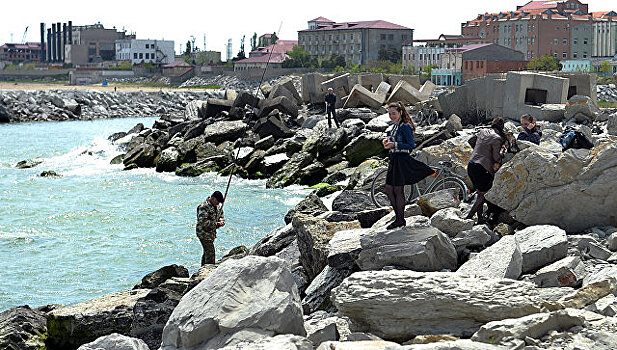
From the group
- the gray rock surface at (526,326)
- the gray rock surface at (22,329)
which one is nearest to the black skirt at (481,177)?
the gray rock surface at (526,326)

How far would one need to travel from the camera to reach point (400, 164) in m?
7.71

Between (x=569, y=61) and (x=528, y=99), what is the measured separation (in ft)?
206

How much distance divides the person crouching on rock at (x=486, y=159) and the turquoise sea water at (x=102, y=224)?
18.2 ft

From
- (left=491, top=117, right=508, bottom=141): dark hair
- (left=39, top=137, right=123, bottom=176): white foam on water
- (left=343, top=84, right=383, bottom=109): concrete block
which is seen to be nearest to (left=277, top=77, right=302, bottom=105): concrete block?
(left=343, top=84, right=383, bottom=109): concrete block

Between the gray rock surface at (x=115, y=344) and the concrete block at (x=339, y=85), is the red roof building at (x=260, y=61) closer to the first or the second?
the concrete block at (x=339, y=85)

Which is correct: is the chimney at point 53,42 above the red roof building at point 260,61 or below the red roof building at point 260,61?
above

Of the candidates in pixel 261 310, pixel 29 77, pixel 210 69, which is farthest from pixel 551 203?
pixel 29 77

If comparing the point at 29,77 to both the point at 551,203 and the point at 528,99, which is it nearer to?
the point at 528,99

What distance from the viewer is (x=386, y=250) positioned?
282 inches

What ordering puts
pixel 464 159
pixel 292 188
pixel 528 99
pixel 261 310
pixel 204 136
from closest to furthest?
pixel 261 310 < pixel 464 159 < pixel 292 188 < pixel 528 99 < pixel 204 136

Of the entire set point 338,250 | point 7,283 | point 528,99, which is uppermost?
point 528,99

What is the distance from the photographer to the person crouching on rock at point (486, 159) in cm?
878

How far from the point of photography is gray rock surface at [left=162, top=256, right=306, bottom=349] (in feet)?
17.6

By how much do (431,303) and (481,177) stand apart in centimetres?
342
